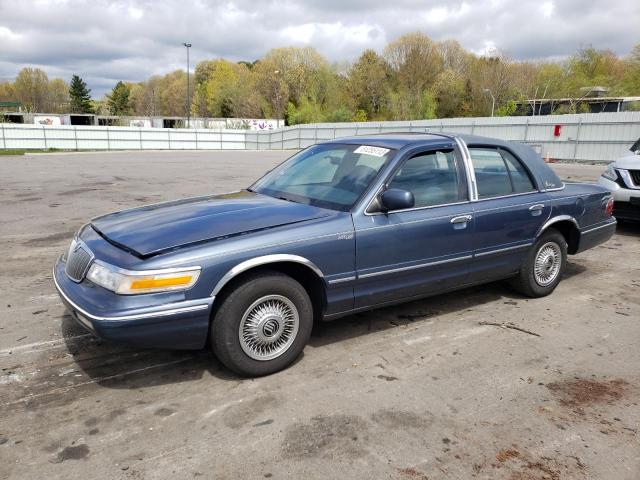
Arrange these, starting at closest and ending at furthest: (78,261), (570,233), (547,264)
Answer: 1. (78,261)
2. (547,264)
3. (570,233)

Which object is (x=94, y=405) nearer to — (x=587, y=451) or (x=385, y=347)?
(x=385, y=347)

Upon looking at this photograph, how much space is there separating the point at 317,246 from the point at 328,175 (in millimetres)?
1053

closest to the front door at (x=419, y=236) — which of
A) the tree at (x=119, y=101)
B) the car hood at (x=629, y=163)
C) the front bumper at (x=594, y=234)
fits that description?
the front bumper at (x=594, y=234)

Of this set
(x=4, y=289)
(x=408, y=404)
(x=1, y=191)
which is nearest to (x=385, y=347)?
(x=408, y=404)

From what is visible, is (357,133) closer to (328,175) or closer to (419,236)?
(328,175)

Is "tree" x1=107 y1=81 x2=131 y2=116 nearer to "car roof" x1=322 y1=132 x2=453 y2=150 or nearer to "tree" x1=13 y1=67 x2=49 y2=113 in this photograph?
"tree" x1=13 y1=67 x2=49 y2=113

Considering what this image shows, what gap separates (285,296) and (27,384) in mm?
1789

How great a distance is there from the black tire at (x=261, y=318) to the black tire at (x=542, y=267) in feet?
8.21

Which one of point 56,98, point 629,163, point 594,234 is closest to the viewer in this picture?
point 594,234

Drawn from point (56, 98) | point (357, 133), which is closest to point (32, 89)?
point (56, 98)

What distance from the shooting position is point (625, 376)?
3.67m

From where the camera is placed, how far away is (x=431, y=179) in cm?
441

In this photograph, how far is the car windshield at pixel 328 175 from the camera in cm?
412

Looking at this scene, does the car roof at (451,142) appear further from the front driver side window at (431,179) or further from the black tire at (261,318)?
the black tire at (261,318)
